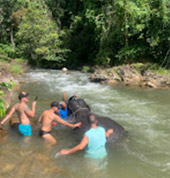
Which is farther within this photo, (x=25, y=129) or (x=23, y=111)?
(x=25, y=129)

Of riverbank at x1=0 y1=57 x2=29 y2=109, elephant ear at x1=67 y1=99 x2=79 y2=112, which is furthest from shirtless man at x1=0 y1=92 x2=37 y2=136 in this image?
elephant ear at x1=67 y1=99 x2=79 y2=112

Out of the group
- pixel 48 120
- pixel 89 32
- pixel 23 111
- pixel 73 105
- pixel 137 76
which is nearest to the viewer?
pixel 48 120

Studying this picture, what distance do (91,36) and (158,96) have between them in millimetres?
13771

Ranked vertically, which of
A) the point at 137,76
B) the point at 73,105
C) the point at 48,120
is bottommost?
the point at 137,76

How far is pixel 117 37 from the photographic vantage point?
18469 millimetres

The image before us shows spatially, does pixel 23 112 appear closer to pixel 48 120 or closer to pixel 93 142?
pixel 48 120

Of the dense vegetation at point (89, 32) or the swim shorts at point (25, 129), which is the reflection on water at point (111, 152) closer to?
the swim shorts at point (25, 129)

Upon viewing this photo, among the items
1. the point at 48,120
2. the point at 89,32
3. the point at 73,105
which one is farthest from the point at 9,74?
the point at 89,32

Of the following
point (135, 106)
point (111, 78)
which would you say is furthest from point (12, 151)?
point (111, 78)

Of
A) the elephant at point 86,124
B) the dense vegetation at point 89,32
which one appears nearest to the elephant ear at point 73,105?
the elephant at point 86,124

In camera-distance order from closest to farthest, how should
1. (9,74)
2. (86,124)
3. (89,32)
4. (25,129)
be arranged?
(25,129), (86,124), (9,74), (89,32)

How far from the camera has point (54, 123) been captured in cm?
656

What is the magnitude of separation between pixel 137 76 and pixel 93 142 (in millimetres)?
10745

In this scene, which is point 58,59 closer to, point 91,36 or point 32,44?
point 32,44
